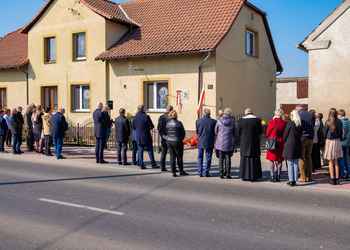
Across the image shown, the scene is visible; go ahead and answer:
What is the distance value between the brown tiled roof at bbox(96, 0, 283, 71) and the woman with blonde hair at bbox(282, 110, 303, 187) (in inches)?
319

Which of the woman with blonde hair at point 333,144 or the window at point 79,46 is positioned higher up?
the window at point 79,46

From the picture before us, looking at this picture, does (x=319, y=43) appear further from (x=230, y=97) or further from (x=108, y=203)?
(x=108, y=203)

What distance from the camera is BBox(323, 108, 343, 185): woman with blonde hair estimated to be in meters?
9.13

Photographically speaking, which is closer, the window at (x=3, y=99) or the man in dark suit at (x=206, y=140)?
the man in dark suit at (x=206, y=140)

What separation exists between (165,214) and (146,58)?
13.3 meters

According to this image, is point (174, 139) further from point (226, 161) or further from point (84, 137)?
point (84, 137)

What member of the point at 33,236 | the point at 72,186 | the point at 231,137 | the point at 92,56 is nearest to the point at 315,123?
the point at 231,137

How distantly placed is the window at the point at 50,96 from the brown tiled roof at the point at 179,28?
4432mm

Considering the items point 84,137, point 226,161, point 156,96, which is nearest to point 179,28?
point 156,96

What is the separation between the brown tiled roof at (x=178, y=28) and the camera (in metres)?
17.5

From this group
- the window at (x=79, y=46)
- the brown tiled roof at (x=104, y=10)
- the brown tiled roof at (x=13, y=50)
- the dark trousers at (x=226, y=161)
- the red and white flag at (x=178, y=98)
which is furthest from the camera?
the brown tiled roof at (x=13, y=50)

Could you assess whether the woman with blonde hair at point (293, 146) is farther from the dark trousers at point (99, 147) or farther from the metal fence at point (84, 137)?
the metal fence at point (84, 137)

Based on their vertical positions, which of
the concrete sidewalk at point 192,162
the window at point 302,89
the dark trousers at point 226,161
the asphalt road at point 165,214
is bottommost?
the asphalt road at point 165,214

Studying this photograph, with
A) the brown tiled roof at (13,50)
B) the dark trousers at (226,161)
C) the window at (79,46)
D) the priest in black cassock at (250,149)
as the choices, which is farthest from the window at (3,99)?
the priest in black cassock at (250,149)
